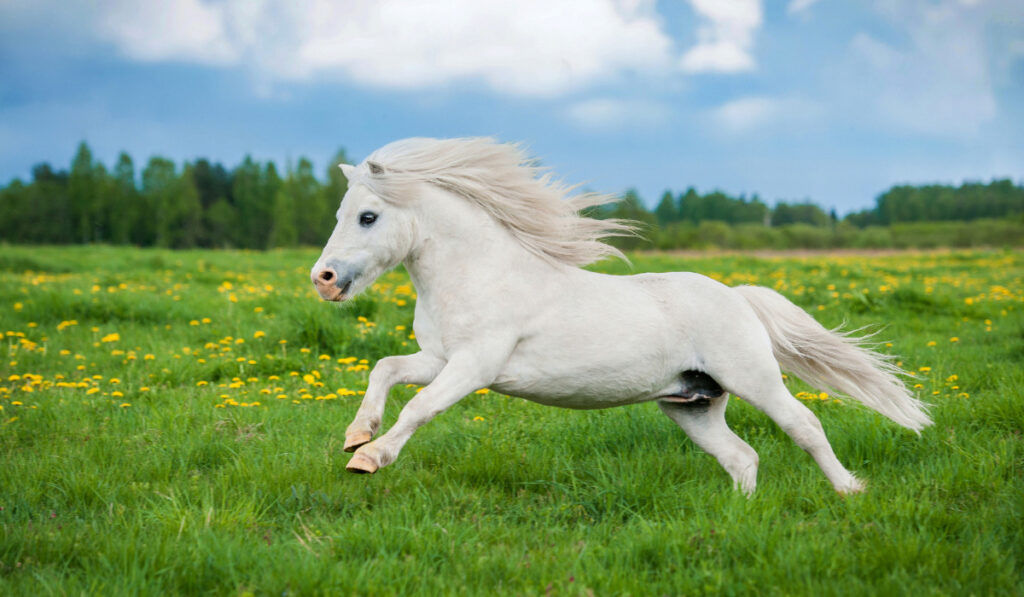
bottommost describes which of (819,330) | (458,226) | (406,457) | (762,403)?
(406,457)

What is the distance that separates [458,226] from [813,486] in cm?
223

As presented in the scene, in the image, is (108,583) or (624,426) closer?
(108,583)

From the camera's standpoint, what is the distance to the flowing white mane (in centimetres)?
359

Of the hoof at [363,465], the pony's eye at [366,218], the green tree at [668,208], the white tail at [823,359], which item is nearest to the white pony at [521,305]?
the pony's eye at [366,218]

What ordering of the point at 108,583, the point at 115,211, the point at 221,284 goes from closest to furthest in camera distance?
the point at 108,583 → the point at 221,284 → the point at 115,211

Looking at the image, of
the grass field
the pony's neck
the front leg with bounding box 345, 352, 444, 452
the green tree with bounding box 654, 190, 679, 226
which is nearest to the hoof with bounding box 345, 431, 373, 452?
the front leg with bounding box 345, 352, 444, 452

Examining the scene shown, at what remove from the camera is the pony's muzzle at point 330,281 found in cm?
330

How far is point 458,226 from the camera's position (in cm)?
362

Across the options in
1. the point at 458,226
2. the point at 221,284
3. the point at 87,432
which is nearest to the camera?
the point at 458,226

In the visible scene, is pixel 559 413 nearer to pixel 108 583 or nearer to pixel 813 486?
pixel 813 486

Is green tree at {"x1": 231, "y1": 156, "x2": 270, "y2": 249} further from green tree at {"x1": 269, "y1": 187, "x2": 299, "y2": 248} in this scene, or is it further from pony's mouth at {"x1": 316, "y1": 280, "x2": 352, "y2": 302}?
pony's mouth at {"x1": 316, "y1": 280, "x2": 352, "y2": 302}

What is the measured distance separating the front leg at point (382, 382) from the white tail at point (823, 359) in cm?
185

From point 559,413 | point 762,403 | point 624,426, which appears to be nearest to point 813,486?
point 762,403

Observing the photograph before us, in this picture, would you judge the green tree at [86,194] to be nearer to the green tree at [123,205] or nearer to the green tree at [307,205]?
the green tree at [123,205]
